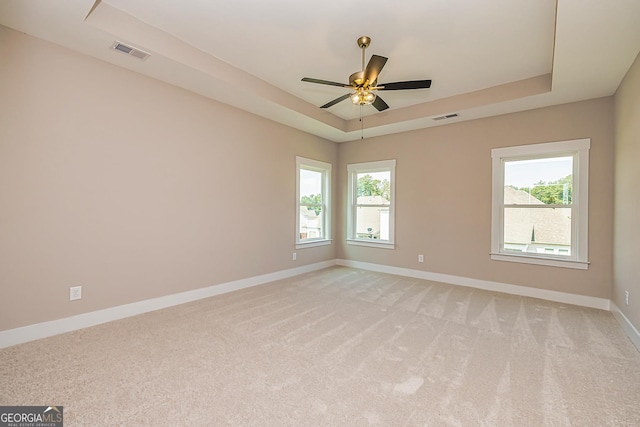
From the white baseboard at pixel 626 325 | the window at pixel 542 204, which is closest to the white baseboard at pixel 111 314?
the window at pixel 542 204

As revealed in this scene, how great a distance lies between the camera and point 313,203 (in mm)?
5848

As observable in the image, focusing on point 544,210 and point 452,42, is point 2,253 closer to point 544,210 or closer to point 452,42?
point 452,42

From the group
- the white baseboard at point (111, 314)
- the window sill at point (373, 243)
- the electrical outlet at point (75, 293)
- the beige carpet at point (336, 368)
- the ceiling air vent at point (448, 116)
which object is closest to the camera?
the beige carpet at point (336, 368)

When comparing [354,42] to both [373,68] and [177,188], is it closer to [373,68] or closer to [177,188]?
[373,68]

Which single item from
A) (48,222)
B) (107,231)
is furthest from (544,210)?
(48,222)

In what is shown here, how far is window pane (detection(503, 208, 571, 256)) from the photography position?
3969 millimetres

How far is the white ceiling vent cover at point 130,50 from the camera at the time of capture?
2.68 meters

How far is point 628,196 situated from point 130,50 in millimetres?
5266

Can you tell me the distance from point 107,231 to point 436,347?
11.5 feet

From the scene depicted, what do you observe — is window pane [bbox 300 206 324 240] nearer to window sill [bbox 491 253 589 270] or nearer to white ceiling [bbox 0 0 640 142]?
white ceiling [bbox 0 0 640 142]

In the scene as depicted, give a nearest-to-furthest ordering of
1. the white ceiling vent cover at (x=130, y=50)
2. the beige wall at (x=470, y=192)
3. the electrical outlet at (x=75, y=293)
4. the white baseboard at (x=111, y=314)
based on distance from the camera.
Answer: the white baseboard at (x=111, y=314) → the white ceiling vent cover at (x=130, y=50) → the electrical outlet at (x=75, y=293) → the beige wall at (x=470, y=192)

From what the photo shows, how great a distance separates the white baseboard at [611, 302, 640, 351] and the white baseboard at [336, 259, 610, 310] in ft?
0.79

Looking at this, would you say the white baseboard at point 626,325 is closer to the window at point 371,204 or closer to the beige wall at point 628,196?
the beige wall at point 628,196

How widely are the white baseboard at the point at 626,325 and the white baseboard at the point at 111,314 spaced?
14.2 feet
